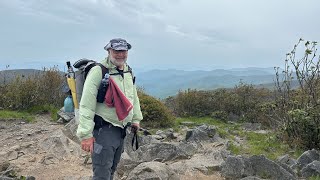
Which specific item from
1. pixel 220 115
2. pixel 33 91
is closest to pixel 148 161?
pixel 33 91

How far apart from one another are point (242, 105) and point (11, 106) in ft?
35.5

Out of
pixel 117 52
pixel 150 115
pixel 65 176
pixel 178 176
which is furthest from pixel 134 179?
pixel 150 115

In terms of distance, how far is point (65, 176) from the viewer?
7.15 m

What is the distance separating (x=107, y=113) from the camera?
15.3 ft

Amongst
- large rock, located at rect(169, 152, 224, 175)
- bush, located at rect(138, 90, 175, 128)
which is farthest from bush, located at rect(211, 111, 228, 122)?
large rock, located at rect(169, 152, 224, 175)

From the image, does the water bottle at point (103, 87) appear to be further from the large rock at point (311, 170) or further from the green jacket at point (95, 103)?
the large rock at point (311, 170)

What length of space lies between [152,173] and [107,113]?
2.08 m

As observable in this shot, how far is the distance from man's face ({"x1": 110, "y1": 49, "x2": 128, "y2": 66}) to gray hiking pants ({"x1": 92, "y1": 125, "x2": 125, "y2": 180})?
0.79m

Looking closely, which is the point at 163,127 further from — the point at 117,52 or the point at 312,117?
the point at 117,52

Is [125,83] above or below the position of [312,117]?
above

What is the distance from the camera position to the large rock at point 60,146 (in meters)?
8.50

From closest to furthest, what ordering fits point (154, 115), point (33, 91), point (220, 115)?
1. point (154, 115)
2. point (33, 91)
3. point (220, 115)

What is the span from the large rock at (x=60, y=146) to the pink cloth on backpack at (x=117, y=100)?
4.14 metres

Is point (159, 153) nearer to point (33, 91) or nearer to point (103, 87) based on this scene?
point (103, 87)
